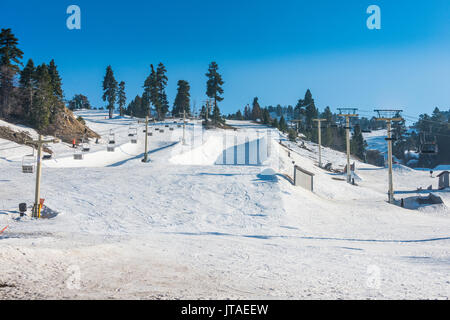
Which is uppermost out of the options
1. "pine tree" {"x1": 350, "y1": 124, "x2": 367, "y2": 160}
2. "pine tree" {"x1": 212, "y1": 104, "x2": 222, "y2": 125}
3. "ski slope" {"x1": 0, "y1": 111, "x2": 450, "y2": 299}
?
"pine tree" {"x1": 212, "y1": 104, "x2": 222, "y2": 125}

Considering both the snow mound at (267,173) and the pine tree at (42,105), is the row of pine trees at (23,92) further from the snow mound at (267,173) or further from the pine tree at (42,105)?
the snow mound at (267,173)

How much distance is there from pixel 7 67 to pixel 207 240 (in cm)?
5921

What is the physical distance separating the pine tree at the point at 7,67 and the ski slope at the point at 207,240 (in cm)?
2996

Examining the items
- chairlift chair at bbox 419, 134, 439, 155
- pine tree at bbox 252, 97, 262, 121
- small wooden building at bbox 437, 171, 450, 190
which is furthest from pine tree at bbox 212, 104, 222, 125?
chairlift chair at bbox 419, 134, 439, 155

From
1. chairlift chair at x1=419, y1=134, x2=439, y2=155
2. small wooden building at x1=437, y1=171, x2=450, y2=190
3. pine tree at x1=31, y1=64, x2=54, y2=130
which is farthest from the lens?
pine tree at x1=31, y1=64, x2=54, y2=130

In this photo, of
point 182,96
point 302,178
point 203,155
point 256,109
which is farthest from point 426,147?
point 256,109

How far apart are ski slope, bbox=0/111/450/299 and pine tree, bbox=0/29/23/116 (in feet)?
98.3

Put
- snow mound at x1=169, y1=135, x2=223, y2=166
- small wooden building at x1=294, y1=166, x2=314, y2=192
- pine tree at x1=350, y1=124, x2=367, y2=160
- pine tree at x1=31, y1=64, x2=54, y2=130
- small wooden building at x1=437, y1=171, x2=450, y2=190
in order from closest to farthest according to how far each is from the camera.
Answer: small wooden building at x1=294, y1=166, x2=314, y2=192, small wooden building at x1=437, y1=171, x2=450, y2=190, snow mound at x1=169, y1=135, x2=223, y2=166, pine tree at x1=31, y1=64, x2=54, y2=130, pine tree at x1=350, y1=124, x2=367, y2=160

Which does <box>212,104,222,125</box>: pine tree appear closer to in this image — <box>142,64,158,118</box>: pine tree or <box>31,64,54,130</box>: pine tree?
<box>142,64,158,118</box>: pine tree

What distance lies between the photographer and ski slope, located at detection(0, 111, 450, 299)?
7.14m

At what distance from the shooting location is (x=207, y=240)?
12.9m

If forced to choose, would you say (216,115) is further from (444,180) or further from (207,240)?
(207,240)
